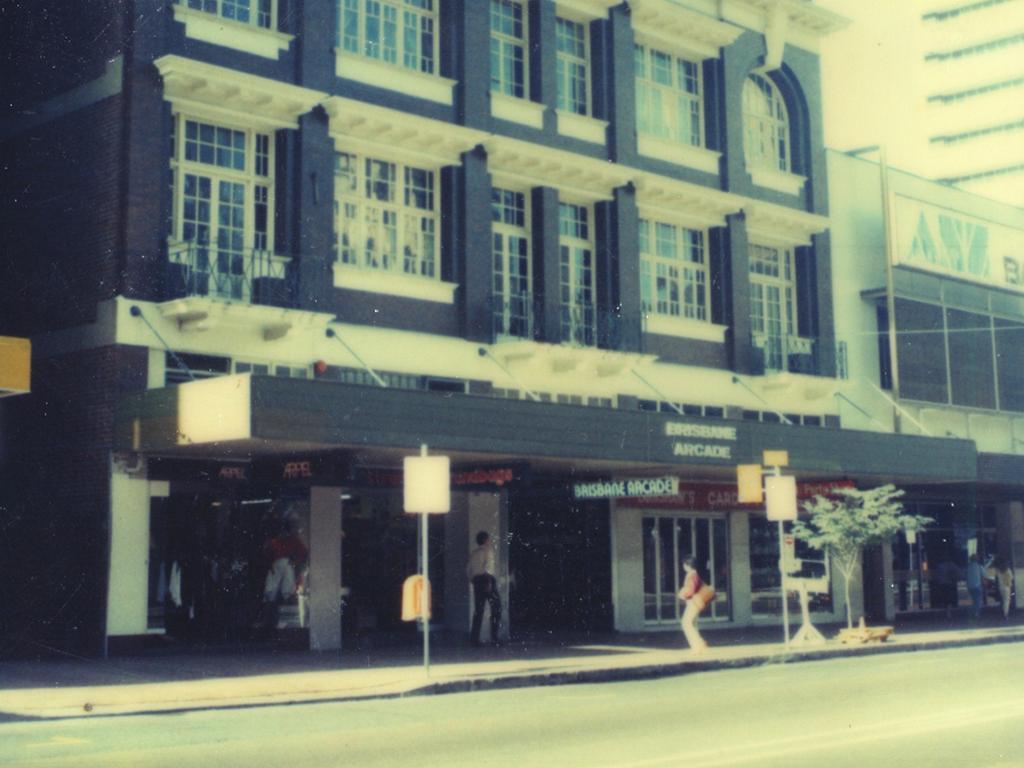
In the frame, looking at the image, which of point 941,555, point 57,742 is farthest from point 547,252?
point 57,742

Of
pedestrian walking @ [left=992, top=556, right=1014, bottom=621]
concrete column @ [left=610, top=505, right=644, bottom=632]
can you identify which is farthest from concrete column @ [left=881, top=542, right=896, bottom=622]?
concrete column @ [left=610, top=505, right=644, bottom=632]

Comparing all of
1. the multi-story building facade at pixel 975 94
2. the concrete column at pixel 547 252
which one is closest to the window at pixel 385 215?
the concrete column at pixel 547 252

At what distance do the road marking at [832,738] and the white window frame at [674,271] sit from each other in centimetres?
1622

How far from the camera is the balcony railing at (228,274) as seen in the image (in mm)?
21062

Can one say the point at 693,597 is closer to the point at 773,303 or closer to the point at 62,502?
the point at 62,502

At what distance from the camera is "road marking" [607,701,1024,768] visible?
1020 cm

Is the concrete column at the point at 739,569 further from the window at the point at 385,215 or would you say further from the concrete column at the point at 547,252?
the window at the point at 385,215

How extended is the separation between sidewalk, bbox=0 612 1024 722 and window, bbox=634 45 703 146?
10.8 m

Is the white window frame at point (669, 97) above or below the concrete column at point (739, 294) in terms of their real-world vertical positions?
above

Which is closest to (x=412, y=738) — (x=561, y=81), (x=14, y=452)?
(x=14, y=452)

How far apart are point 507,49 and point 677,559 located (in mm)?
10726

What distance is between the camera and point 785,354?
31219 millimetres

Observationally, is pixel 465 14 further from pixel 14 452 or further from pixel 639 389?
pixel 14 452

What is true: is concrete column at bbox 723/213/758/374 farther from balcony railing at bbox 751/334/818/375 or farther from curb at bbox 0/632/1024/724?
curb at bbox 0/632/1024/724
